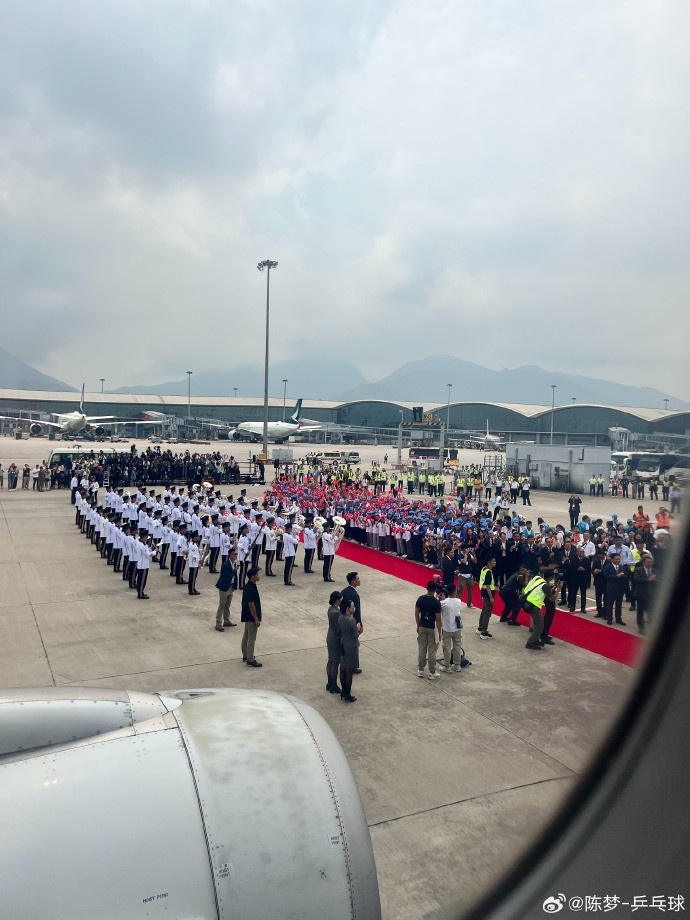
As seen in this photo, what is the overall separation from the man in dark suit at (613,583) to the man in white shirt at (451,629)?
367 centimetres

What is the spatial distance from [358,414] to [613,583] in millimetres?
110835

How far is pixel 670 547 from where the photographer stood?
2988 millimetres

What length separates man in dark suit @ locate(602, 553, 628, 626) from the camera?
10.9m

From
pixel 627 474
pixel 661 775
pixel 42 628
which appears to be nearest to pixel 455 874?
pixel 661 775

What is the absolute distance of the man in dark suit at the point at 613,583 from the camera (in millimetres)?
10867

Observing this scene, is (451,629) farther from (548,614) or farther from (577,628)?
(577,628)

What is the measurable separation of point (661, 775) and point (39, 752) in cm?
319

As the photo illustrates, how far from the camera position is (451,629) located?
852 centimetres

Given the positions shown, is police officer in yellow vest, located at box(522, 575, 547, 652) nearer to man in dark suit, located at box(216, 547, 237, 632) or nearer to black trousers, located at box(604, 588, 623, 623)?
black trousers, located at box(604, 588, 623, 623)

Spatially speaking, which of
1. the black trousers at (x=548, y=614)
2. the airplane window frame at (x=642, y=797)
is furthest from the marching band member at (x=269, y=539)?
the airplane window frame at (x=642, y=797)

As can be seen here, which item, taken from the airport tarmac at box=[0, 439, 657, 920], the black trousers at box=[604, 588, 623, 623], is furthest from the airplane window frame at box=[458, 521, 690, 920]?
the black trousers at box=[604, 588, 623, 623]

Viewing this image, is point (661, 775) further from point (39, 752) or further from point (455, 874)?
point (39, 752)

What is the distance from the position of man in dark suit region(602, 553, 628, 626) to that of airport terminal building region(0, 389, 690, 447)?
69014mm

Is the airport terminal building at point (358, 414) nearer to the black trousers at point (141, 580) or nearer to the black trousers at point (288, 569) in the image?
the black trousers at point (288, 569)
